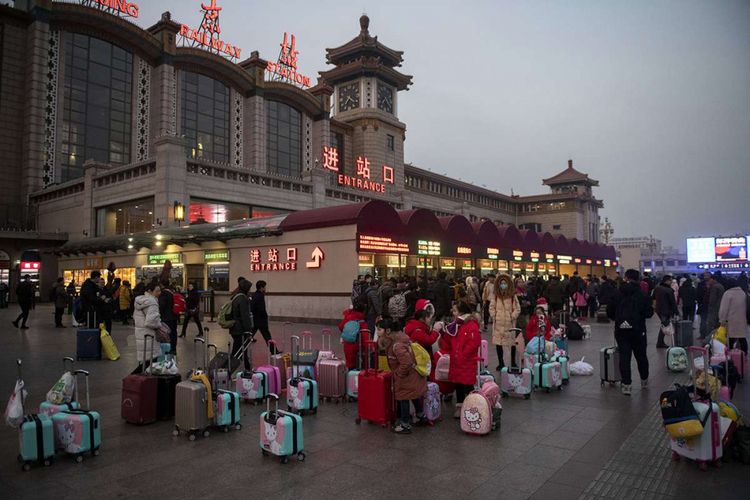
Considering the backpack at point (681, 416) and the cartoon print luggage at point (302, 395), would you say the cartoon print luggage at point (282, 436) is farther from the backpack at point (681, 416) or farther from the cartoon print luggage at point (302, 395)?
the backpack at point (681, 416)

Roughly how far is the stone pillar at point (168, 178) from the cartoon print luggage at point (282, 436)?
1025 inches

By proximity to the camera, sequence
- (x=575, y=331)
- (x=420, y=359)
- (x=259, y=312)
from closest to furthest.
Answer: (x=420, y=359) < (x=259, y=312) < (x=575, y=331)

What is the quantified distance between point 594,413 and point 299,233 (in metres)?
16.9

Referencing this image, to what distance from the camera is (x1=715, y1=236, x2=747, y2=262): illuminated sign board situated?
39.9 m

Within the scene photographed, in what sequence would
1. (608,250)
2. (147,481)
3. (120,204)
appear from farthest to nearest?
(608,250) < (120,204) < (147,481)

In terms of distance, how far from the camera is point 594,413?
742 centimetres

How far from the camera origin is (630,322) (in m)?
8.52

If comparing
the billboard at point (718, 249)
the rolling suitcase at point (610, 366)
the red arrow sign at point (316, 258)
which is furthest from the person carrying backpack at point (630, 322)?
the billboard at point (718, 249)

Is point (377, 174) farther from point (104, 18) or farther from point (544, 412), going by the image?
point (544, 412)

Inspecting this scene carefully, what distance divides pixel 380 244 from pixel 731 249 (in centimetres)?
3459

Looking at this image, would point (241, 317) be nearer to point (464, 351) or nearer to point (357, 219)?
point (464, 351)

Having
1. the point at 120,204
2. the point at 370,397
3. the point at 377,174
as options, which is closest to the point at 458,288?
the point at 370,397

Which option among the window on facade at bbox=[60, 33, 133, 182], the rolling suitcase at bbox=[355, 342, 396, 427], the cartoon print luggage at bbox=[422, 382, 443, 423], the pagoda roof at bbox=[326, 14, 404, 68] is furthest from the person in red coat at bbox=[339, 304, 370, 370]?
the pagoda roof at bbox=[326, 14, 404, 68]

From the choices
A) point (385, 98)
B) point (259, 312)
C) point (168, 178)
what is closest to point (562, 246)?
point (385, 98)
